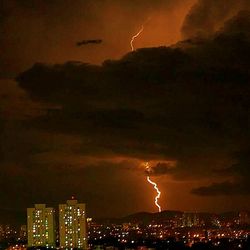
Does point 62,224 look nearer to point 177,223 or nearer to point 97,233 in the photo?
point 97,233

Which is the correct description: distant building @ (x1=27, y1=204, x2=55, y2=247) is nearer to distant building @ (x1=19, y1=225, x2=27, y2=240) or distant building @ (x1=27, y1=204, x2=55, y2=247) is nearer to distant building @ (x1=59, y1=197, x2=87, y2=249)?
distant building @ (x1=59, y1=197, x2=87, y2=249)

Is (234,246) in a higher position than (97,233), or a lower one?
lower

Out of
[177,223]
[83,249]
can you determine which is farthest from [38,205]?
[177,223]

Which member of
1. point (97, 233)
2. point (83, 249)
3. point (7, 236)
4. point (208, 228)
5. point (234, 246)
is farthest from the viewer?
point (208, 228)

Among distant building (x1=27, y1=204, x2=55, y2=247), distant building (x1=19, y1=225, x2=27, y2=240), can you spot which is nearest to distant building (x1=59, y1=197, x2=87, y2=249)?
distant building (x1=27, y1=204, x2=55, y2=247)

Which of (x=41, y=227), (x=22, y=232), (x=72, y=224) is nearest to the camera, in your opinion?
(x=72, y=224)

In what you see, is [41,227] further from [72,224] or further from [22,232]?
[22,232]

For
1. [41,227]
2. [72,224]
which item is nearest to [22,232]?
[41,227]

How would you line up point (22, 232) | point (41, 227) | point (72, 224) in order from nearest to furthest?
point (72, 224)
point (41, 227)
point (22, 232)
